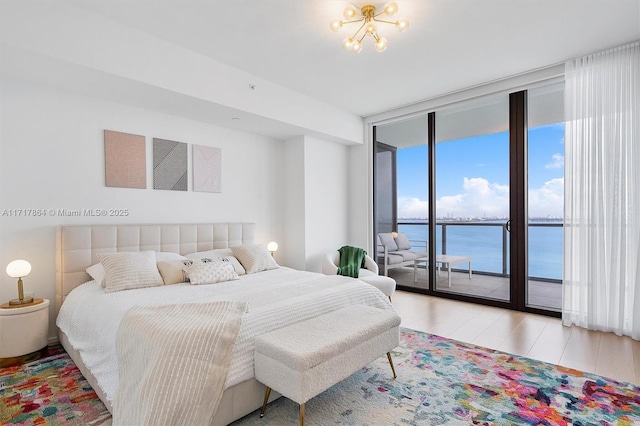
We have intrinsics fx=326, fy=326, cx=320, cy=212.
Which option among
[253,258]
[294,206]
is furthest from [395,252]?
[253,258]

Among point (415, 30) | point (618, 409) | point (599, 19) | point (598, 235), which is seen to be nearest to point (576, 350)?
point (618, 409)

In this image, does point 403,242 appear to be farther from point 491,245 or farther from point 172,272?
point 172,272

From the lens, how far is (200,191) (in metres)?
4.12

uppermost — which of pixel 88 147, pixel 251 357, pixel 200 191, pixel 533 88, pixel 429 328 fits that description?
pixel 533 88

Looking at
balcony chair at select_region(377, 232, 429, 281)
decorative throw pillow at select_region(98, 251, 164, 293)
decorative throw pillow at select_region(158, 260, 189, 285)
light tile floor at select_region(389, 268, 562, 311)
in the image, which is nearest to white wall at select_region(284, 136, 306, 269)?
balcony chair at select_region(377, 232, 429, 281)

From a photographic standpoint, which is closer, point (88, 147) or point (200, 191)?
point (88, 147)

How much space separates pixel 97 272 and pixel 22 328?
2.05 feet

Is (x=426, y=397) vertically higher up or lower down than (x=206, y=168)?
lower down

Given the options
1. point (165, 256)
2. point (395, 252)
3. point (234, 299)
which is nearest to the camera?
point (234, 299)

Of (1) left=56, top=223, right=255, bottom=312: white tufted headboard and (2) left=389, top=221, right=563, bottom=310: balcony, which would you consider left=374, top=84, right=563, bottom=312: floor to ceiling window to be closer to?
(2) left=389, top=221, right=563, bottom=310: balcony

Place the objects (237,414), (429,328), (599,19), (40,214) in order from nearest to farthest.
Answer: (237,414) → (599,19) → (40,214) → (429,328)

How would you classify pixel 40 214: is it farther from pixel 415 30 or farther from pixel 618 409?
pixel 618 409

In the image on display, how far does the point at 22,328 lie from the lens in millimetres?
2576

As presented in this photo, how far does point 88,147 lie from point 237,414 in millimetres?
2893
